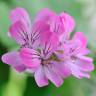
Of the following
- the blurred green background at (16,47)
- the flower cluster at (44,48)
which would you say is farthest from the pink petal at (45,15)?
the blurred green background at (16,47)

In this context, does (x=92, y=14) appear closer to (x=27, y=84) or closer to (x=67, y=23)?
(x=27, y=84)

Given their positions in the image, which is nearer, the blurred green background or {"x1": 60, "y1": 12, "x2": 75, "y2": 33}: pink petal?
{"x1": 60, "y1": 12, "x2": 75, "y2": 33}: pink petal

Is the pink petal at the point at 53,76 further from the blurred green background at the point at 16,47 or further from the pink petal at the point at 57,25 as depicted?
the blurred green background at the point at 16,47

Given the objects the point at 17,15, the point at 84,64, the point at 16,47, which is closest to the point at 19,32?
the point at 17,15

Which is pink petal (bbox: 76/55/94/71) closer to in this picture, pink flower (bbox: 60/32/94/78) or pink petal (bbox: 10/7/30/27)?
pink flower (bbox: 60/32/94/78)

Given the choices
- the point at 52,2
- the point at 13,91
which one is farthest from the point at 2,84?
the point at 52,2

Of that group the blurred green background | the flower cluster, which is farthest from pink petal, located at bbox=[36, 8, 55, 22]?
the blurred green background

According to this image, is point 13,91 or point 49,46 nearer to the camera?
point 49,46

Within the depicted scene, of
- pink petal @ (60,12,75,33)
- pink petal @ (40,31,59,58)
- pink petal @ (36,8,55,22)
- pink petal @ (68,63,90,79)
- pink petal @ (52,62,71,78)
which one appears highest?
pink petal @ (36,8,55,22)

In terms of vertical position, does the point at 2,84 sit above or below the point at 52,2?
below
